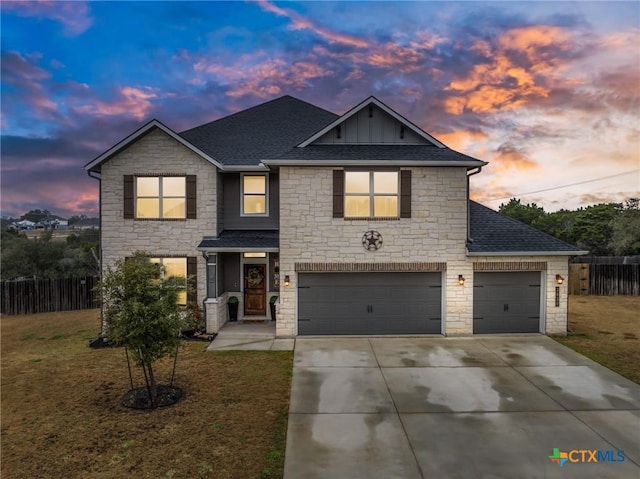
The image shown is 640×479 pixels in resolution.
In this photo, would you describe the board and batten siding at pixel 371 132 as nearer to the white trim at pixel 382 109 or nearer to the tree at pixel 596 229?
the white trim at pixel 382 109

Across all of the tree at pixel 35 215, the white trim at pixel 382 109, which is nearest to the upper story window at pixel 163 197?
the white trim at pixel 382 109

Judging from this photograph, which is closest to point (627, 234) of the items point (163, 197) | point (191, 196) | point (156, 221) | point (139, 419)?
point (191, 196)

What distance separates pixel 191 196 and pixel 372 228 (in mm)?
6474

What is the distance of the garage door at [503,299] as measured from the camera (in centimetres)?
1220

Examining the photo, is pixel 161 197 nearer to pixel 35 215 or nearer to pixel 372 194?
pixel 372 194

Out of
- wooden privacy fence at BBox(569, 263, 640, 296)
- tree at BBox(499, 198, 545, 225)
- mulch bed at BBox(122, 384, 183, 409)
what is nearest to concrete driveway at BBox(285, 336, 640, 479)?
mulch bed at BBox(122, 384, 183, 409)

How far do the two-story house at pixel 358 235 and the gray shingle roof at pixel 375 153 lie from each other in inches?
2.5

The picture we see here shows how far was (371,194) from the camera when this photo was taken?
12.1 m

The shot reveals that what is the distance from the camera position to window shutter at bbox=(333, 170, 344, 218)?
1188 cm

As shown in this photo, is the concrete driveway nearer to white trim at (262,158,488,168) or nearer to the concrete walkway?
the concrete walkway

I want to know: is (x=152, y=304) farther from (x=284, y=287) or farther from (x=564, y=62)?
(x=564, y=62)

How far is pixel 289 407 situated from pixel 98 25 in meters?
17.6

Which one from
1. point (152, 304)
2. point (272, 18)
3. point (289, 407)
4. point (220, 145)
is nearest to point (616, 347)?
point (289, 407)

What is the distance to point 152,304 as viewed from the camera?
7.15 meters
